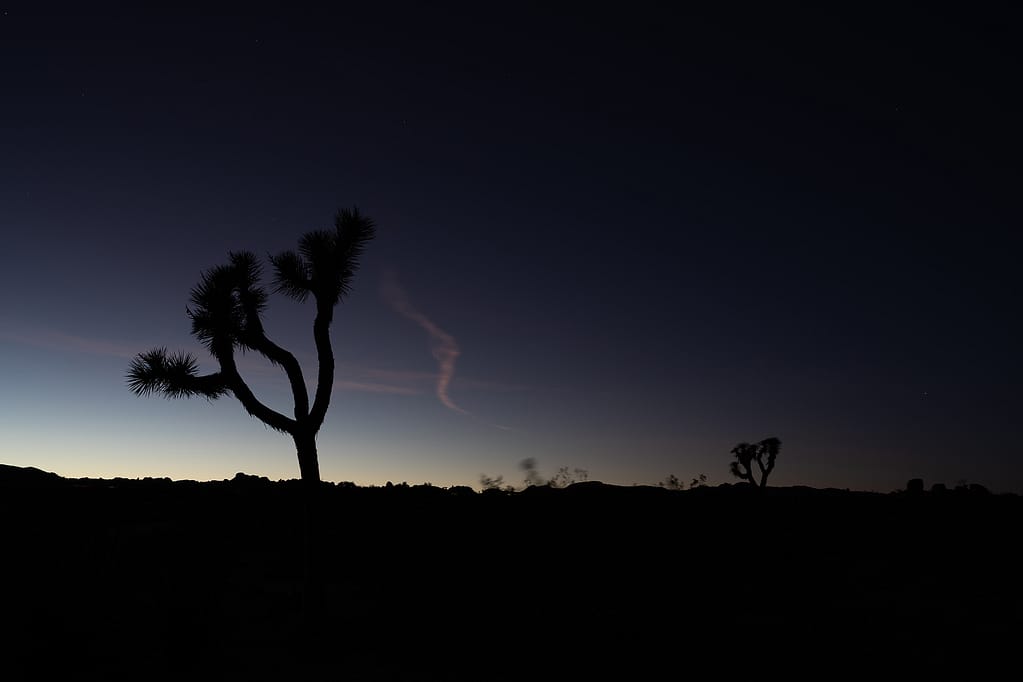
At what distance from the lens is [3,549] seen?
44.4 ft

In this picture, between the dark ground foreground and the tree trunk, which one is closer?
the dark ground foreground

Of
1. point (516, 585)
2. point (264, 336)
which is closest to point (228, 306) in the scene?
point (264, 336)

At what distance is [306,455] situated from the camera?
1155 cm

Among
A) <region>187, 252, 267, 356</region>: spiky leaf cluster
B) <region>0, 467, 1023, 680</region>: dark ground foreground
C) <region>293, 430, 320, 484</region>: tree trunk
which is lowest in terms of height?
<region>0, 467, 1023, 680</region>: dark ground foreground

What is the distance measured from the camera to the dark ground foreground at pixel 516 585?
30.3 feet

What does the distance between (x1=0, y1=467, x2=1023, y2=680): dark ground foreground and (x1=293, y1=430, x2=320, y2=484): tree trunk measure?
486 mm

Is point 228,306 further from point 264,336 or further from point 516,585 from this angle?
point 516,585

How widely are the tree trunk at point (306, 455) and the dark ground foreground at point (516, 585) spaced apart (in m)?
0.49

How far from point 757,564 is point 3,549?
1579cm

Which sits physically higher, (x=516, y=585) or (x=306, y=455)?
(x=306, y=455)

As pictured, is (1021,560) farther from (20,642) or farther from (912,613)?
(20,642)

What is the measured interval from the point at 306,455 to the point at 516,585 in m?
4.57

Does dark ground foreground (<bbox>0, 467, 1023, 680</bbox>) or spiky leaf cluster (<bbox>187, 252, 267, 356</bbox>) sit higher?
spiky leaf cluster (<bbox>187, 252, 267, 356</bbox>)

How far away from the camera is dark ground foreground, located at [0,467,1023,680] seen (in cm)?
923
